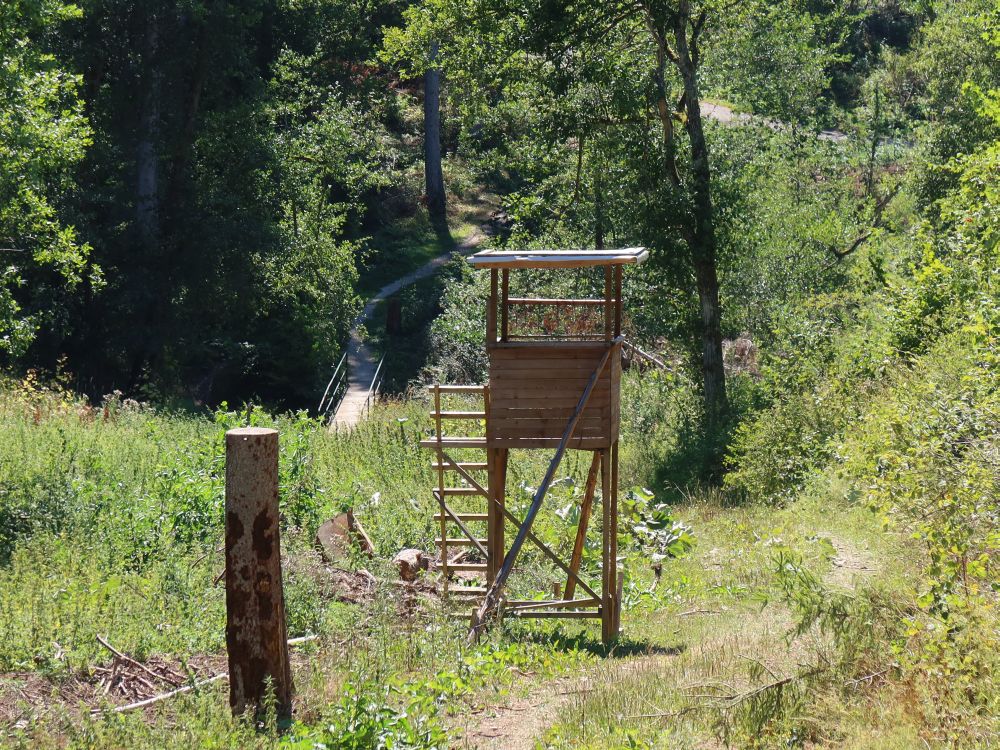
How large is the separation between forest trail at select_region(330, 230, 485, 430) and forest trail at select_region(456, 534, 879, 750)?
13.6 meters

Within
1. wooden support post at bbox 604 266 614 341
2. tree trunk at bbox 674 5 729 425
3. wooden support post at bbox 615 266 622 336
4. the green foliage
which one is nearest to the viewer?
wooden support post at bbox 615 266 622 336

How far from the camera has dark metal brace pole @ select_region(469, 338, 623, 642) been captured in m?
10.3

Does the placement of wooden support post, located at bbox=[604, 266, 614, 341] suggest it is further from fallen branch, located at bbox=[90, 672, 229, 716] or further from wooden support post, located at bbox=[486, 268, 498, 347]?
fallen branch, located at bbox=[90, 672, 229, 716]

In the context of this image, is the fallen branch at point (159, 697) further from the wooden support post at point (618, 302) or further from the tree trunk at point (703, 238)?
the tree trunk at point (703, 238)

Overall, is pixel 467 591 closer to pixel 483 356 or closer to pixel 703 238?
pixel 703 238

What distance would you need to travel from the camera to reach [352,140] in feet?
108

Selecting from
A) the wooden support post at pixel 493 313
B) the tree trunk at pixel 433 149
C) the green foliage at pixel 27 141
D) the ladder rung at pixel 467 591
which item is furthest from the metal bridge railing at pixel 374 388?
the wooden support post at pixel 493 313

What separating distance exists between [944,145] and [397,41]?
1474cm

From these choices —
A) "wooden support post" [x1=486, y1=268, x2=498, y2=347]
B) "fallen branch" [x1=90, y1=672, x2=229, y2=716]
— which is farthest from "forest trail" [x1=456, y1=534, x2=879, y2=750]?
"wooden support post" [x1=486, y1=268, x2=498, y2=347]

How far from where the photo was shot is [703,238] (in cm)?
1969

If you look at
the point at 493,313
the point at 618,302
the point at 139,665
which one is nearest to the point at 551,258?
the point at 493,313

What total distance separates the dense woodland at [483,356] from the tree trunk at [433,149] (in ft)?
0.42

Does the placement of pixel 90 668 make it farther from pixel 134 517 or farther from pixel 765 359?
pixel 765 359

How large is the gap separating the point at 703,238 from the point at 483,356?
33.1 feet
